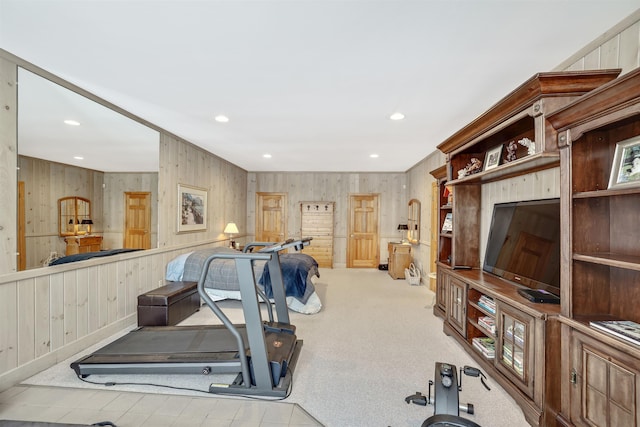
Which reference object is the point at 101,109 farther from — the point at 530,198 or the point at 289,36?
the point at 530,198

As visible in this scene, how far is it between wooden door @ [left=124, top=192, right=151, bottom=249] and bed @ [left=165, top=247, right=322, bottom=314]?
0.56m

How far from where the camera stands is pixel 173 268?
4328 mm

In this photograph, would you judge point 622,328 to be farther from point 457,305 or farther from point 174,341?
point 174,341

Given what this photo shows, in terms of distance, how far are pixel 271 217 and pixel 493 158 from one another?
606 centimetres

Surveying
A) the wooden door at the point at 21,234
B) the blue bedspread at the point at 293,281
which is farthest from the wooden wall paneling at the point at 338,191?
the wooden door at the point at 21,234

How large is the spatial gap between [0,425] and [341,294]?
13.4ft

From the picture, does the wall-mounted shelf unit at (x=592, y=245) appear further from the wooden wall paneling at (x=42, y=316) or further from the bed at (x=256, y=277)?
the wooden wall paneling at (x=42, y=316)

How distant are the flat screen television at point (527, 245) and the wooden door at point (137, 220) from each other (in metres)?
4.14

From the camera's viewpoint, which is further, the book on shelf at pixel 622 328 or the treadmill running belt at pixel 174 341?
the treadmill running belt at pixel 174 341

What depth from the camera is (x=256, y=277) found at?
14.1ft

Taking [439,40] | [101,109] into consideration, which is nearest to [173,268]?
[101,109]

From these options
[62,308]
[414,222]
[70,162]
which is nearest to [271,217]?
[414,222]

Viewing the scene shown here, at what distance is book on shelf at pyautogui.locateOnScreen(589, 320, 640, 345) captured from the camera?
1.44 m

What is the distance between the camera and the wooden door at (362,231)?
25.7 feet
